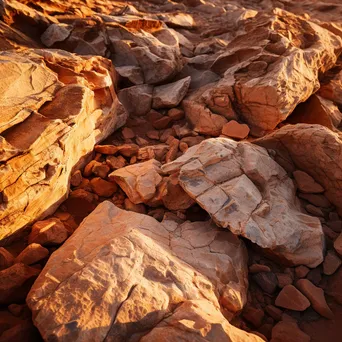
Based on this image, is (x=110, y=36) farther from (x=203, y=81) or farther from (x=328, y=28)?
(x=328, y=28)

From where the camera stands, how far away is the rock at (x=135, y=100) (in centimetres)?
457

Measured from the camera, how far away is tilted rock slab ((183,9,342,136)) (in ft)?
13.2

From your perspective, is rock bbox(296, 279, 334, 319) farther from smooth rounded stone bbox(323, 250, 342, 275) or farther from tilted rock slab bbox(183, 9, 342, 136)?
tilted rock slab bbox(183, 9, 342, 136)

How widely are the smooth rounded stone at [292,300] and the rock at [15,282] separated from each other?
2025mm

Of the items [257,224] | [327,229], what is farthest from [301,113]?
[257,224]

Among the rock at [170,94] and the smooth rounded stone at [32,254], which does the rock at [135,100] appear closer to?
the rock at [170,94]

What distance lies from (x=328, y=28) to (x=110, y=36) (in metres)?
4.42

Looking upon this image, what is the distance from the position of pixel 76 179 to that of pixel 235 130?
222 cm

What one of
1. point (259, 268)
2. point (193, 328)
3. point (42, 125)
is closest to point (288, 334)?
point (259, 268)

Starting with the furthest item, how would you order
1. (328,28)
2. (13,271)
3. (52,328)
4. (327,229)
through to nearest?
(328,28) → (327,229) → (13,271) → (52,328)

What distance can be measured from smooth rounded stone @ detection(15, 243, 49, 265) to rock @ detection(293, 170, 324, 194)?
267 centimetres

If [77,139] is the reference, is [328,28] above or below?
above

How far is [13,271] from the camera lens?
2.17 m

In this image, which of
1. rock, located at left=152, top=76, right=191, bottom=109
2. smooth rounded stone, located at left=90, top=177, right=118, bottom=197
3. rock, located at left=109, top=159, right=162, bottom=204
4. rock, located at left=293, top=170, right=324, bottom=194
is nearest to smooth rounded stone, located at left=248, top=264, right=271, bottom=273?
rock, located at left=293, top=170, right=324, bottom=194
